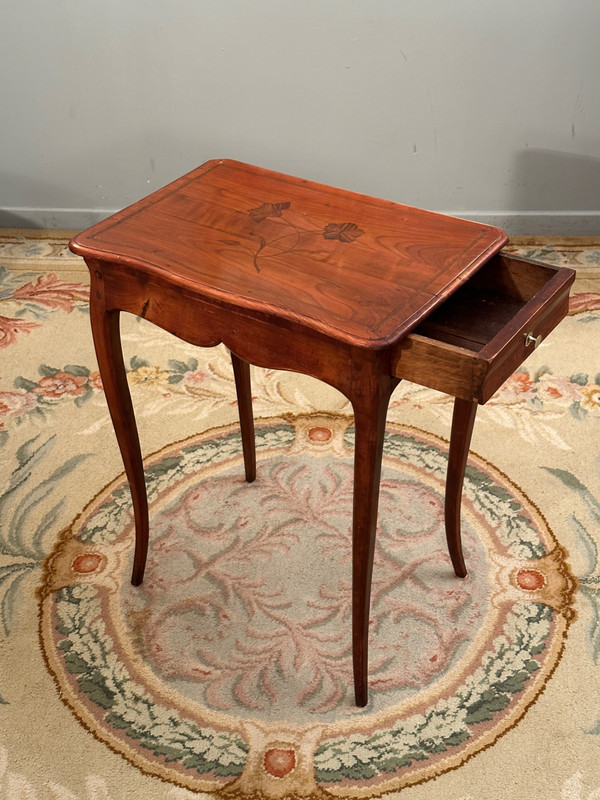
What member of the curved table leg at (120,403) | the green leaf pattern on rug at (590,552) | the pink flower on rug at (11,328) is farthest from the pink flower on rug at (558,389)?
the pink flower on rug at (11,328)

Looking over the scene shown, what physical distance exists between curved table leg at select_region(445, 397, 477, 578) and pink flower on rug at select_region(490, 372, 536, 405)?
24.8 inches

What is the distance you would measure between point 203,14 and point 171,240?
60.5 inches

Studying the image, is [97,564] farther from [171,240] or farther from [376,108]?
[376,108]

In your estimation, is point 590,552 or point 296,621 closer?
point 296,621

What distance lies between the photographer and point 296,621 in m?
1.80

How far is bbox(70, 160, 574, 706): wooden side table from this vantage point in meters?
1.29

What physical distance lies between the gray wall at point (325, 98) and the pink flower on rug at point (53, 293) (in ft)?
1.36

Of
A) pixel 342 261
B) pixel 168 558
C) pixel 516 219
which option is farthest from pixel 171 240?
pixel 516 219

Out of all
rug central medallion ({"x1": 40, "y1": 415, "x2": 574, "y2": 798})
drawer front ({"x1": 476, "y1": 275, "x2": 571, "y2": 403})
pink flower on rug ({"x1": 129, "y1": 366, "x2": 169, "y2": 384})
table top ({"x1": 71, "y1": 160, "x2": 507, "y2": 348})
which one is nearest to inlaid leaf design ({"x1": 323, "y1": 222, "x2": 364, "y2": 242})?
table top ({"x1": 71, "y1": 160, "x2": 507, "y2": 348})

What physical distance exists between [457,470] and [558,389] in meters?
0.81

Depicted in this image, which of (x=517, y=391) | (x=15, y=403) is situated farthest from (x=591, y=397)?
(x=15, y=403)

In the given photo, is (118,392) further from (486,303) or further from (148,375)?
(148,375)

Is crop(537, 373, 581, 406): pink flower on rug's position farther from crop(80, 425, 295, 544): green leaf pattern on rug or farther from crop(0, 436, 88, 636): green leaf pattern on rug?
crop(0, 436, 88, 636): green leaf pattern on rug

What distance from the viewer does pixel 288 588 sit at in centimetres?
188
